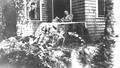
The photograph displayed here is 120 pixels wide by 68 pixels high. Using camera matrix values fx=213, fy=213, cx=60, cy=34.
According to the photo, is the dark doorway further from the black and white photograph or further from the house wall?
the black and white photograph

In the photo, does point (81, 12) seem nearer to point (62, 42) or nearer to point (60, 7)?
point (60, 7)

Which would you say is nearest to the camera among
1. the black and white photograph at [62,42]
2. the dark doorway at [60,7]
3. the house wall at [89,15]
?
the black and white photograph at [62,42]

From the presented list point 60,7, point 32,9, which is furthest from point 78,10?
point 32,9

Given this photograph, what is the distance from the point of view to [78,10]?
11.0 metres

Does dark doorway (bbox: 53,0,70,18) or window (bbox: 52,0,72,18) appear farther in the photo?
dark doorway (bbox: 53,0,70,18)

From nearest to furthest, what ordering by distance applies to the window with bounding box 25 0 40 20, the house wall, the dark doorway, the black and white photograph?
the black and white photograph < the house wall < the window with bounding box 25 0 40 20 < the dark doorway

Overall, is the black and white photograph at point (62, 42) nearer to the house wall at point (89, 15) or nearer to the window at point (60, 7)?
the house wall at point (89, 15)

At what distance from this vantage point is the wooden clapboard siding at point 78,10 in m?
10.7

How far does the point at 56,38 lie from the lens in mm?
8430

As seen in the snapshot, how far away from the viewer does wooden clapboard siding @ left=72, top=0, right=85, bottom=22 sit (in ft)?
35.0

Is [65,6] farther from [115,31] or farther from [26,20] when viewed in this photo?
[115,31]

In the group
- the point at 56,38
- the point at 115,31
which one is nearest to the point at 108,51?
the point at 115,31

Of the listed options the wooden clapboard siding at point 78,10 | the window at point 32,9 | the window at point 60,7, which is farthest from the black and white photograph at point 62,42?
the window at point 60,7

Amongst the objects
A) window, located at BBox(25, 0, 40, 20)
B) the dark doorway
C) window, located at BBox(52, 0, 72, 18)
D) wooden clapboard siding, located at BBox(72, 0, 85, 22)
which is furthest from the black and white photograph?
the dark doorway
